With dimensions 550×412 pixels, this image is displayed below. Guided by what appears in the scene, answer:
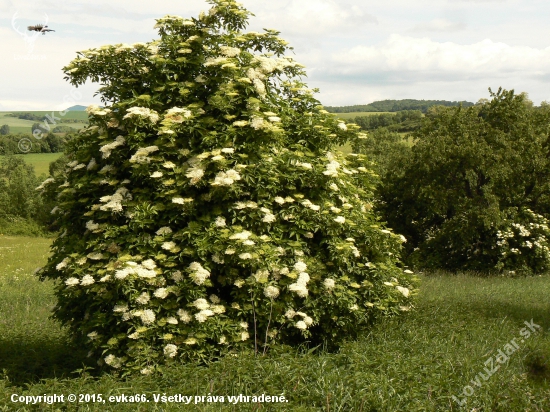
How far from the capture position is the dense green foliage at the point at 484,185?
2156 cm

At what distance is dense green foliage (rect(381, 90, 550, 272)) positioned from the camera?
21562mm

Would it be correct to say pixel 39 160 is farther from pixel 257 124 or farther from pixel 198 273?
pixel 198 273

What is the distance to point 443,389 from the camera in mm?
6672

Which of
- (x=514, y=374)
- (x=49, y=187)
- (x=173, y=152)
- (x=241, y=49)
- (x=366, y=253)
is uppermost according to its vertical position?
(x=241, y=49)

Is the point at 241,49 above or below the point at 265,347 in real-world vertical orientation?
above

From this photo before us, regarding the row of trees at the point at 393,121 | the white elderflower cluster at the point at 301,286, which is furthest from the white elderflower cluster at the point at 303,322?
the row of trees at the point at 393,121

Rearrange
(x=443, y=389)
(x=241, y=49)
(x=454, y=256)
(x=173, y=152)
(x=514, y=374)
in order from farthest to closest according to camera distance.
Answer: (x=454, y=256) < (x=241, y=49) < (x=173, y=152) < (x=514, y=374) < (x=443, y=389)

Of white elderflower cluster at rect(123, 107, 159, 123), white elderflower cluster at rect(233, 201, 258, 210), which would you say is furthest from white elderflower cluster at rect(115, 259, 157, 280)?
white elderflower cluster at rect(123, 107, 159, 123)

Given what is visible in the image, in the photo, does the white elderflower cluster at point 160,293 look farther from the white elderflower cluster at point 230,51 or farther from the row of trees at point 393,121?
the row of trees at point 393,121

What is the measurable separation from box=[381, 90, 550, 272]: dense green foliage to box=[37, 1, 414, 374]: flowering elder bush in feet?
46.6

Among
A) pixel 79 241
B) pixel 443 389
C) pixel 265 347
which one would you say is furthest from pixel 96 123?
pixel 443 389

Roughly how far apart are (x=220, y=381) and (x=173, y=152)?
3.23 metres

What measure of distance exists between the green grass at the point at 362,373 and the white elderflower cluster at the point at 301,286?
0.87m

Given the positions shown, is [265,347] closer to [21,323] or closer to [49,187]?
[49,187]
